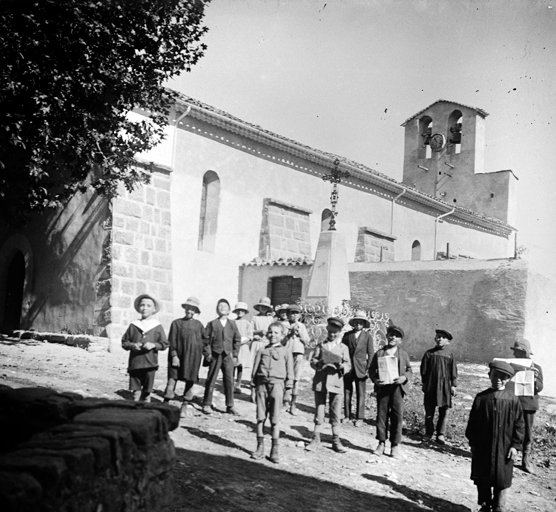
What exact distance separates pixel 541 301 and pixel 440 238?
12472 millimetres

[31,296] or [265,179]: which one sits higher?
[265,179]

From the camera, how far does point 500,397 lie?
618cm

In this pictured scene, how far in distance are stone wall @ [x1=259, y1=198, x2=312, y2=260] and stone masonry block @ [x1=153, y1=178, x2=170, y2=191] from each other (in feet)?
13.3

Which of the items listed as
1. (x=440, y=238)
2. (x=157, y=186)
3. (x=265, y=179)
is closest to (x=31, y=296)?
(x=157, y=186)

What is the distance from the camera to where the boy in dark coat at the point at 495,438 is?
5984 millimetres

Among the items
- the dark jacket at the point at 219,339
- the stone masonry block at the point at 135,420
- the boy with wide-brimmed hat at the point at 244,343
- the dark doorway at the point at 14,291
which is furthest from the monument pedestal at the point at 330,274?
the stone masonry block at the point at 135,420

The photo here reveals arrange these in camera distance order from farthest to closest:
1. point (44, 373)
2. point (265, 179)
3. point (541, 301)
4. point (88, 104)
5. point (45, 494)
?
point (265, 179) < point (541, 301) < point (88, 104) < point (44, 373) < point (45, 494)

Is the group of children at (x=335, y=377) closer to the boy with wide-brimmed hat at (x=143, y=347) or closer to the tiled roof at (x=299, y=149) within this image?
the boy with wide-brimmed hat at (x=143, y=347)

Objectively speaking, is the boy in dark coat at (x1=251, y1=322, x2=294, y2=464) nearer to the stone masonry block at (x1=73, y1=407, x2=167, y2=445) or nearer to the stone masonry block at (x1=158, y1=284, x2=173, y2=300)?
the stone masonry block at (x1=73, y1=407, x2=167, y2=445)

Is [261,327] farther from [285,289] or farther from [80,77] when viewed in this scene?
[285,289]

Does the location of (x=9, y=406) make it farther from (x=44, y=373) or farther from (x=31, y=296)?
(x=31, y=296)

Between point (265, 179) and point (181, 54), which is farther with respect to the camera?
point (265, 179)

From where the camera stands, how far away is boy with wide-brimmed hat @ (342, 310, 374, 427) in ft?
32.3

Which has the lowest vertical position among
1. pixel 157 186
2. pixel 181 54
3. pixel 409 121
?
pixel 157 186
